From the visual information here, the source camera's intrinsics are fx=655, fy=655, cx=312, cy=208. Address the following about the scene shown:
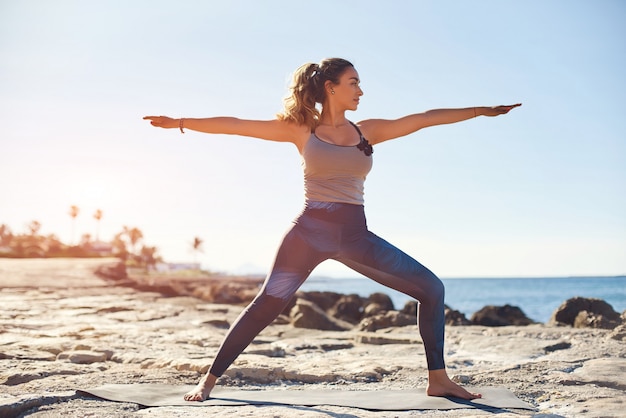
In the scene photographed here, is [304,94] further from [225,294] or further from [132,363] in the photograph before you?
[225,294]

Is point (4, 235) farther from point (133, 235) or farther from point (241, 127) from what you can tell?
point (241, 127)

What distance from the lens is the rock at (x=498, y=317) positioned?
13352 millimetres

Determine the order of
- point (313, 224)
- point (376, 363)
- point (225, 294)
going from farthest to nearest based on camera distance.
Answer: point (225, 294) → point (376, 363) → point (313, 224)

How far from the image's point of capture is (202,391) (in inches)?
145

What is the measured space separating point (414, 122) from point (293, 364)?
214 centimetres

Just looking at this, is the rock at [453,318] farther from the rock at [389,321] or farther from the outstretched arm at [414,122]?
the outstretched arm at [414,122]

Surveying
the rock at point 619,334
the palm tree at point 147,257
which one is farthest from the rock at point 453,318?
the palm tree at point 147,257

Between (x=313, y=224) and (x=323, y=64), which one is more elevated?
(x=323, y=64)

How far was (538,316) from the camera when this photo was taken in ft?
130

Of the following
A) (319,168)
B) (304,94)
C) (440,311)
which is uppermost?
Answer: (304,94)

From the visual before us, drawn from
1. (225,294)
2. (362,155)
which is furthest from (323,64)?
(225,294)

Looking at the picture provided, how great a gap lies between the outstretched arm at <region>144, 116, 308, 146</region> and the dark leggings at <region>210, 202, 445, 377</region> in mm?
521

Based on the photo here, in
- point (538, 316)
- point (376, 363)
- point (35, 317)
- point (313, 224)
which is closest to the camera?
point (313, 224)

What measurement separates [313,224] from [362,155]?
19.9 inches
